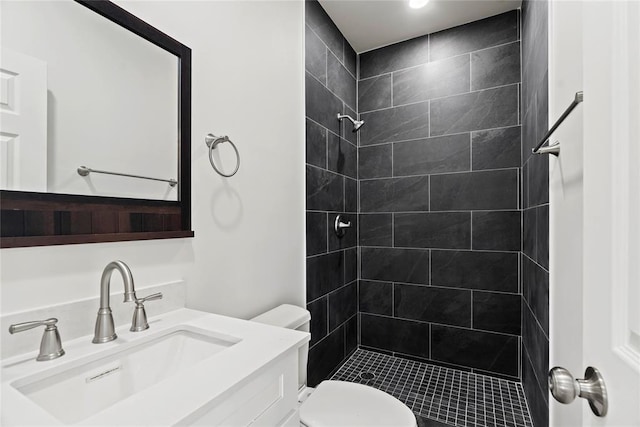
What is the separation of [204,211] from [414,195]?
5.56 feet

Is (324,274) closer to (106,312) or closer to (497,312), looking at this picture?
(497,312)

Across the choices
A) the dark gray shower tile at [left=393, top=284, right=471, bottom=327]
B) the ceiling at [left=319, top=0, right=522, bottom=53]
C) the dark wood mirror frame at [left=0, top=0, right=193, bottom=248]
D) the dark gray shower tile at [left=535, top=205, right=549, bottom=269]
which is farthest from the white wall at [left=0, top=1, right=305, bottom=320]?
the dark gray shower tile at [left=535, top=205, right=549, bottom=269]

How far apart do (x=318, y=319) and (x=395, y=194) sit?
113cm

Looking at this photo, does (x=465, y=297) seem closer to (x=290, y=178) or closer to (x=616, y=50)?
(x=290, y=178)

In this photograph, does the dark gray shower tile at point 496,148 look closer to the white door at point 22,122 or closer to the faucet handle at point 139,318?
the faucet handle at point 139,318

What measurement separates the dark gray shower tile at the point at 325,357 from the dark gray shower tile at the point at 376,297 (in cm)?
36

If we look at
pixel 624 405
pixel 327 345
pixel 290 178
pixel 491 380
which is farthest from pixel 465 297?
pixel 624 405

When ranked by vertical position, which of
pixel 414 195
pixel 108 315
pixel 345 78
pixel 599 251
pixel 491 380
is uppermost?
pixel 345 78

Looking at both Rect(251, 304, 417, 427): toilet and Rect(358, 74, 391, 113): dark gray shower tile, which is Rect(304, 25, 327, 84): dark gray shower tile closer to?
Rect(358, 74, 391, 113): dark gray shower tile

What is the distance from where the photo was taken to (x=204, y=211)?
126cm

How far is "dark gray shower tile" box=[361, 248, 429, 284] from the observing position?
2455 millimetres

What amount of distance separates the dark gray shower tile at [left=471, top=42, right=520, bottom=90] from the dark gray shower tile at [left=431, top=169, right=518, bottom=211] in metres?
0.62

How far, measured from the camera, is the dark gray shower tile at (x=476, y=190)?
218 centimetres

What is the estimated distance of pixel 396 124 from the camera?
8.32ft
